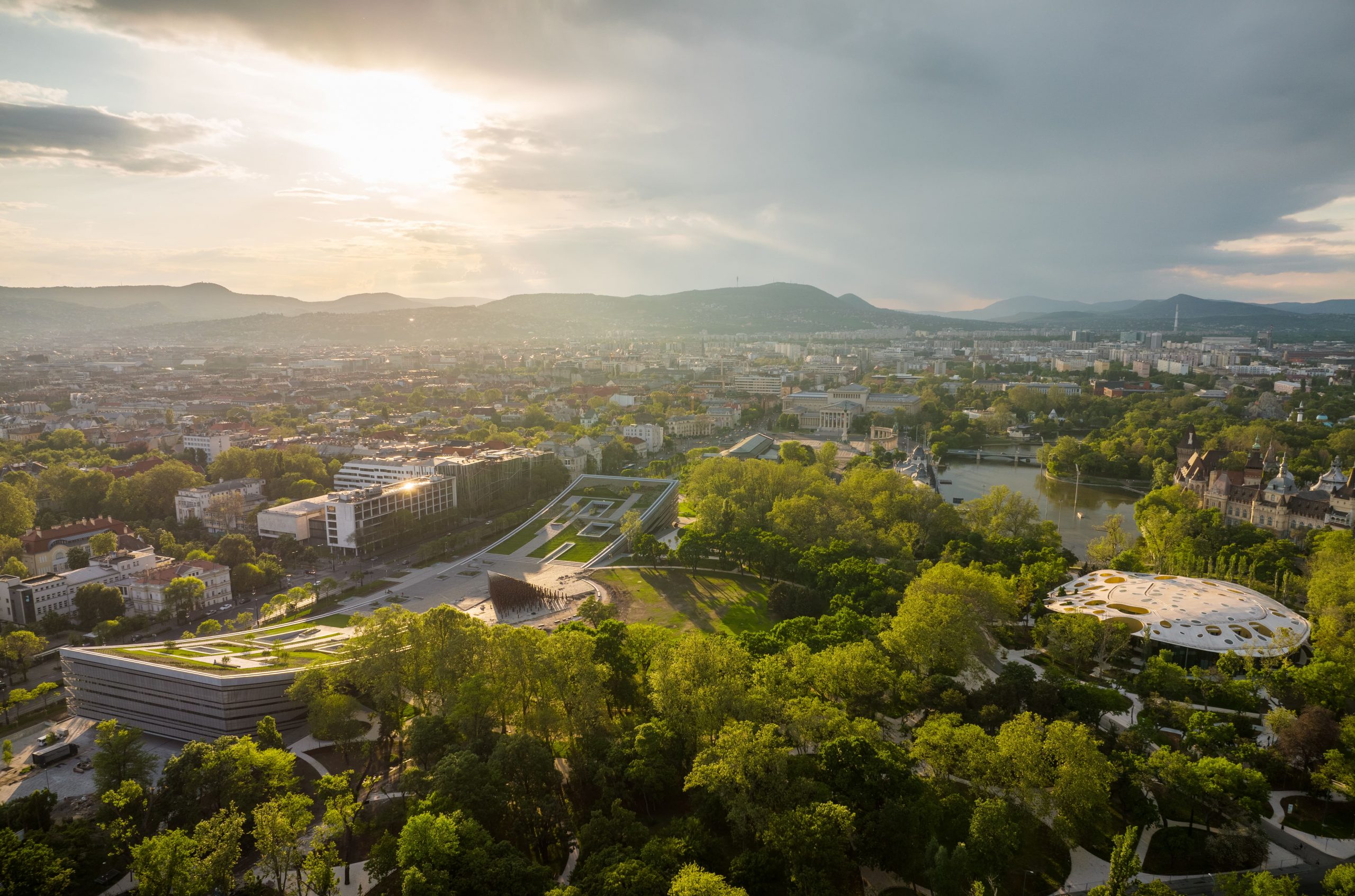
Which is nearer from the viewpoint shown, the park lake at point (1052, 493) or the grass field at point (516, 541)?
the grass field at point (516, 541)

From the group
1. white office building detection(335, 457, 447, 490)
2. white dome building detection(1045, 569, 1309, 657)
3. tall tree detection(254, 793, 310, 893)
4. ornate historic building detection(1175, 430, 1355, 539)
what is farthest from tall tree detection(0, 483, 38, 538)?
ornate historic building detection(1175, 430, 1355, 539)

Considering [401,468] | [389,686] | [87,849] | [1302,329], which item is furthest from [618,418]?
[1302,329]

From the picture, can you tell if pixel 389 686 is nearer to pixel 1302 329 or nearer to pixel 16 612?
pixel 16 612

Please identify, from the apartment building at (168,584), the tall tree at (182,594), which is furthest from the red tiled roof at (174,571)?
the tall tree at (182,594)

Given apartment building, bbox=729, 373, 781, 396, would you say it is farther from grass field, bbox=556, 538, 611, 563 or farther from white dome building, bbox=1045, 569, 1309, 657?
white dome building, bbox=1045, 569, 1309, 657

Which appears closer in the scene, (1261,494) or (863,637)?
(863,637)

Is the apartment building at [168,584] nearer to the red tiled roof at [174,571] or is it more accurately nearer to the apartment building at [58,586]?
the red tiled roof at [174,571]

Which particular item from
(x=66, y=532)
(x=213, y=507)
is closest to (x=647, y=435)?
(x=213, y=507)
